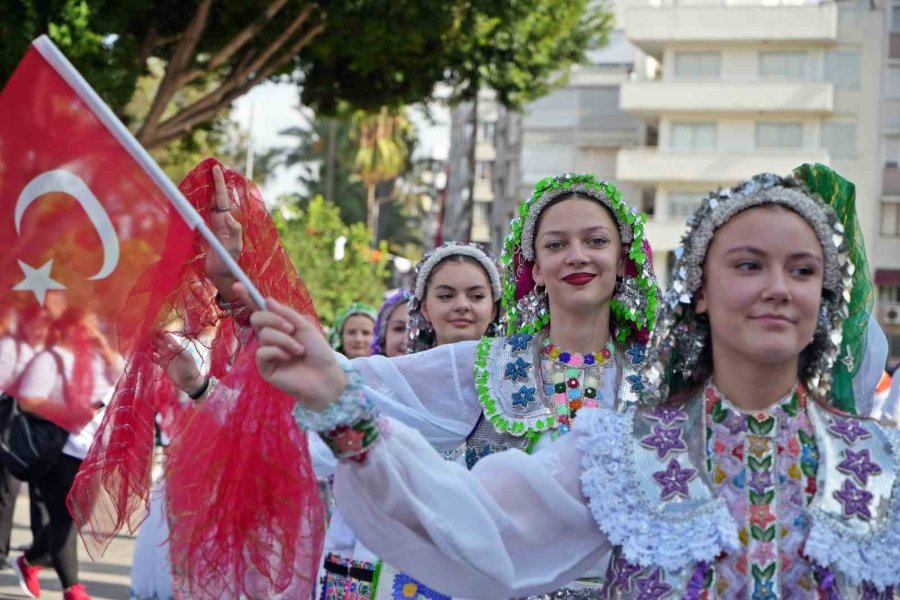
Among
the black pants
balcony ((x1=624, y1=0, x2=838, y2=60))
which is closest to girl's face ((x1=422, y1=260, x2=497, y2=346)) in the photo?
the black pants

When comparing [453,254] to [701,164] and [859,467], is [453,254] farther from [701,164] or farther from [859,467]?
[701,164]

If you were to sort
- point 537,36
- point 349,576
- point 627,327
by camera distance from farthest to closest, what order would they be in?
point 537,36
point 349,576
point 627,327

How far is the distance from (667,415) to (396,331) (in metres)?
5.23

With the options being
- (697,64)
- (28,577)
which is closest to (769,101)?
(697,64)

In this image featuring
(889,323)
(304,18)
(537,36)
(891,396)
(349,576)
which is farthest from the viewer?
(889,323)

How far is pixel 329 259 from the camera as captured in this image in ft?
109

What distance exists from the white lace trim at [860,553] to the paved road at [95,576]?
6.90 metres

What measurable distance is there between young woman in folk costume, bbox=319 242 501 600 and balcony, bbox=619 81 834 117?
43854 millimetres

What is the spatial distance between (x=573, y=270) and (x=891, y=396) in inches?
229

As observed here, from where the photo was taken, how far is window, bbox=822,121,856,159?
49.6 m

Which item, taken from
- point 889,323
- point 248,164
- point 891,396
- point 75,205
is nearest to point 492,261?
point 75,205

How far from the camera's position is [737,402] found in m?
3.10

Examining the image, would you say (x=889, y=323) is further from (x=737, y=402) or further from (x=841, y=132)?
(x=737, y=402)

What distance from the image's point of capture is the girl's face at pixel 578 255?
4.71 metres
